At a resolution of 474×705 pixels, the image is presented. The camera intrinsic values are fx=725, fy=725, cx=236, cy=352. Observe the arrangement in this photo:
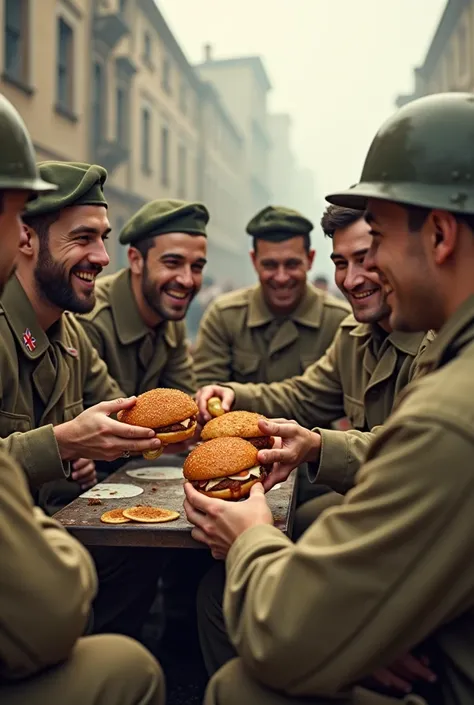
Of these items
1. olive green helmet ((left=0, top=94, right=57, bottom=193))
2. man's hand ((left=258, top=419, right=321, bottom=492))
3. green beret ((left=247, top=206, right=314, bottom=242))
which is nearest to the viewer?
olive green helmet ((left=0, top=94, right=57, bottom=193))

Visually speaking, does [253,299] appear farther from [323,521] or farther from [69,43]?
[69,43]

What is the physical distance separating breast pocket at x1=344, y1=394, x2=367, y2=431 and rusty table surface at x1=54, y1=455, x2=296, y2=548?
768mm

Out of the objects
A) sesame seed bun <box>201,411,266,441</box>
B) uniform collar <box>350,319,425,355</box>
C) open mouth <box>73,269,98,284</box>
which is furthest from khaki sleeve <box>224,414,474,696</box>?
open mouth <box>73,269,98,284</box>

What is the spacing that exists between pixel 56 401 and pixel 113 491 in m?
0.62

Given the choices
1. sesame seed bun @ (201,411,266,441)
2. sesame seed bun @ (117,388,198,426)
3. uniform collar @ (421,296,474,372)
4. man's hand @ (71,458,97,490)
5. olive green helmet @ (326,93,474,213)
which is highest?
olive green helmet @ (326,93,474,213)

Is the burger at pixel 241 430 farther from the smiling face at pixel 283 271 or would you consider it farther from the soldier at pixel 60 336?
the smiling face at pixel 283 271

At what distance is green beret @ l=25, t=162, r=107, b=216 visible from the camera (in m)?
3.66

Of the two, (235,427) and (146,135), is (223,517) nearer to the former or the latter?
(235,427)

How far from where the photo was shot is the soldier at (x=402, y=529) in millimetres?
1530

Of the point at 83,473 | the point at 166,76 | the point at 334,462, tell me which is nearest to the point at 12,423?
the point at 83,473

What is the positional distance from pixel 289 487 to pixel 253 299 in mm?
2779

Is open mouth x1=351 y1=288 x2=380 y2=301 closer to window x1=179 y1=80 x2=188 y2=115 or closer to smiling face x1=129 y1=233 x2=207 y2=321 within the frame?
smiling face x1=129 y1=233 x2=207 y2=321

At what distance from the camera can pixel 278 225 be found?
551 centimetres

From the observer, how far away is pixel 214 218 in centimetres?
4300
